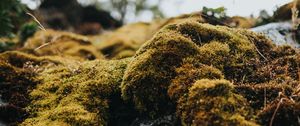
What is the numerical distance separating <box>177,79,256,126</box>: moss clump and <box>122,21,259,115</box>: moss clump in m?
0.47

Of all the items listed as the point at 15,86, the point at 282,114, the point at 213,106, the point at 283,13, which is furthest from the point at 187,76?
the point at 283,13

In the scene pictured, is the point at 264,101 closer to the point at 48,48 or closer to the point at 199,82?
the point at 199,82

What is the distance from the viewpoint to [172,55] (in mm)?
4246

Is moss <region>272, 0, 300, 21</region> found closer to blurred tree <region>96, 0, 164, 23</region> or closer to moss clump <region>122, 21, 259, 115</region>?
moss clump <region>122, 21, 259, 115</region>

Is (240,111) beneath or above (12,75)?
beneath

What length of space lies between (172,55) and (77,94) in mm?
1190

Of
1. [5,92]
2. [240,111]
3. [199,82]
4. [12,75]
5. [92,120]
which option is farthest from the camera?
[12,75]

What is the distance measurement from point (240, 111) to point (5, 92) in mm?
3016

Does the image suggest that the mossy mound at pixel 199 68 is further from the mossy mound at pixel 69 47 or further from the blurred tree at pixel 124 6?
the blurred tree at pixel 124 6

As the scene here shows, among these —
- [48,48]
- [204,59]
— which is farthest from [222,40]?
[48,48]

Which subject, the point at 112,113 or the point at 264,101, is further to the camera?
the point at 112,113

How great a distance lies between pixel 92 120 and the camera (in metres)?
4.07

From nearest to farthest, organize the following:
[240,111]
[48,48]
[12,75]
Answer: [240,111]
[12,75]
[48,48]

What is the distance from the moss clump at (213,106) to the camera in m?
3.23
